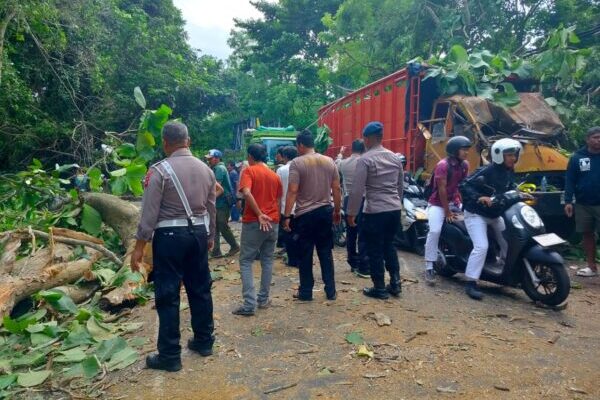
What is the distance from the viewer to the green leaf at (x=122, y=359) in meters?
3.62

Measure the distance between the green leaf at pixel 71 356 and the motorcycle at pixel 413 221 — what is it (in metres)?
4.84

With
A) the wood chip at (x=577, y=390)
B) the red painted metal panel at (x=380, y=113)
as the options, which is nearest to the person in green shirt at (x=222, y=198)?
the red painted metal panel at (x=380, y=113)

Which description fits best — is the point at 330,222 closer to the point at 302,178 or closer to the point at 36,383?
the point at 302,178

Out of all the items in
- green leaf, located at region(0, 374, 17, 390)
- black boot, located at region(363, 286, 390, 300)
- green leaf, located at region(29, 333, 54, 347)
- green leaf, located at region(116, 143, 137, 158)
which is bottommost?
green leaf, located at region(0, 374, 17, 390)

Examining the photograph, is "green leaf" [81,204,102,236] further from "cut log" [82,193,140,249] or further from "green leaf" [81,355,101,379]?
"green leaf" [81,355,101,379]

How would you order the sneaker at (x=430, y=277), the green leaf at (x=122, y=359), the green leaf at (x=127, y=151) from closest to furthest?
the green leaf at (x=122, y=359) → the sneaker at (x=430, y=277) → the green leaf at (x=127, y=151)

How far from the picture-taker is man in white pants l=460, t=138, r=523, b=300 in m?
5.02

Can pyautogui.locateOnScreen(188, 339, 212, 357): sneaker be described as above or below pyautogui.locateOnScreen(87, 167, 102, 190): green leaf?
below

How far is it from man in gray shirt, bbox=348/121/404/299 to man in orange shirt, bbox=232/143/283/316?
0.81 metres

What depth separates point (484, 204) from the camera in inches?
196

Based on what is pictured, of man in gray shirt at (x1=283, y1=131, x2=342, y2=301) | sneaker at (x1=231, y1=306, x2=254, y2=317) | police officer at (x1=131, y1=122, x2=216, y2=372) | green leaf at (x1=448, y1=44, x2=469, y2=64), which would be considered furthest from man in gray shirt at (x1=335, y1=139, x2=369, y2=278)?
green leaf at (x1=448, y1=44, x2=469, y2=64)

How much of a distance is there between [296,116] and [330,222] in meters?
20.0

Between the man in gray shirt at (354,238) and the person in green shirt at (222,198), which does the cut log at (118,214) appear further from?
the man in gray shirt at (354,238)

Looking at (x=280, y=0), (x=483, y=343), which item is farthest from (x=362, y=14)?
(x=483, y=343)
